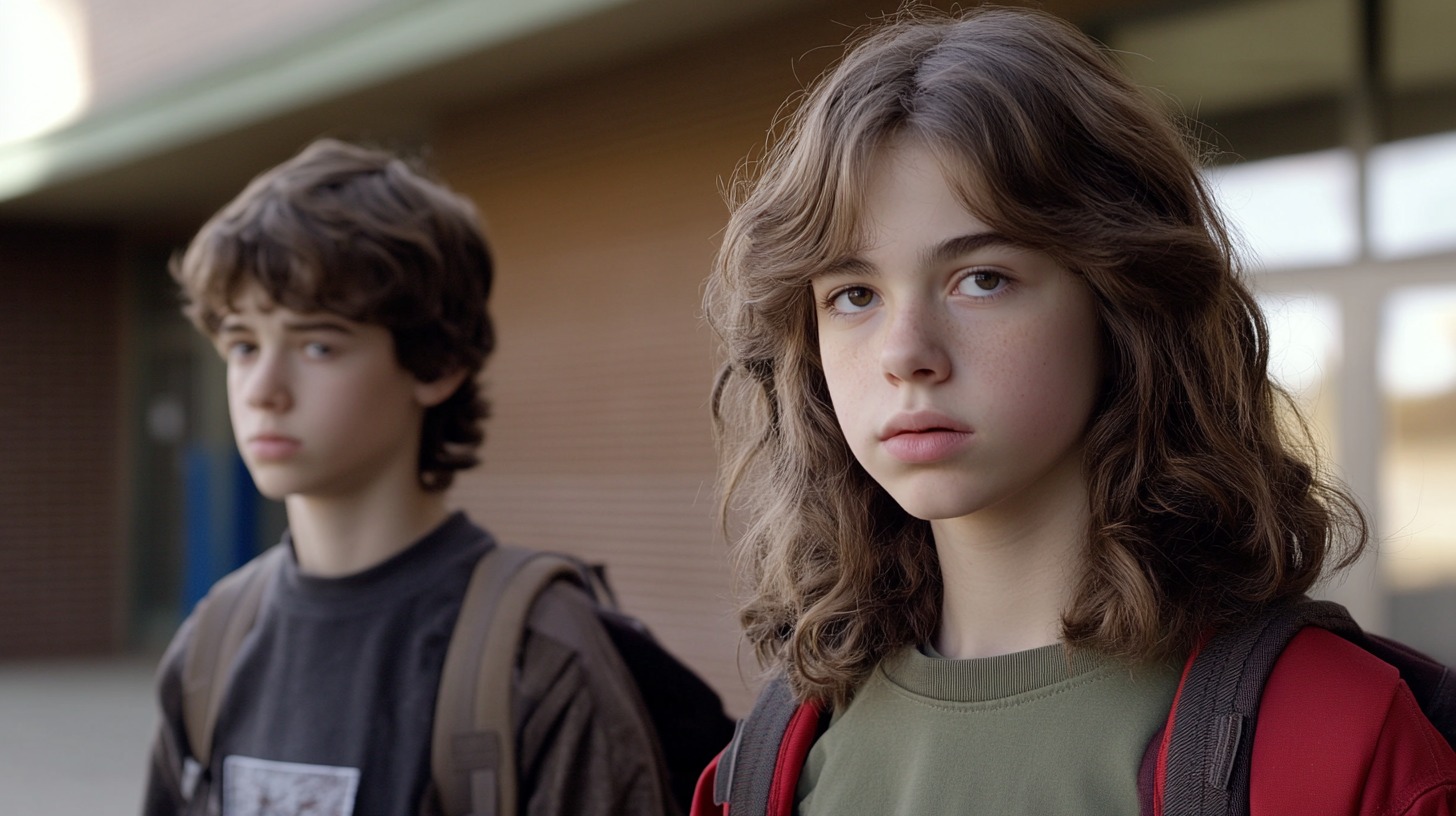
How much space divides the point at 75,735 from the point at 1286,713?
28.6 feet

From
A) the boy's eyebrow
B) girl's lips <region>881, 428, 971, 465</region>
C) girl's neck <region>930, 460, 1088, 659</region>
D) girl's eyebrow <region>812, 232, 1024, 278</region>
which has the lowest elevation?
girl's neck <region>930, 460, 1088, 659</region>

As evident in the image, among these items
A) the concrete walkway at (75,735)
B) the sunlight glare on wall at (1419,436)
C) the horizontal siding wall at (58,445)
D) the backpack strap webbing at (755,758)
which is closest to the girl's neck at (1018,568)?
the backpack strap webbing at (755,758)

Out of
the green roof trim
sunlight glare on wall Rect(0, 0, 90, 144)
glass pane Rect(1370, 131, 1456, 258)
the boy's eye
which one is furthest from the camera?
sunlight glare on wall Rect(0, 0, 90, 144)

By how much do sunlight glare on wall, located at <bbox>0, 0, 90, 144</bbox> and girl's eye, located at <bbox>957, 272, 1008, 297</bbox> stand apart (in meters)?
9.90

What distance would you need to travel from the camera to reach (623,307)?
7227 mm

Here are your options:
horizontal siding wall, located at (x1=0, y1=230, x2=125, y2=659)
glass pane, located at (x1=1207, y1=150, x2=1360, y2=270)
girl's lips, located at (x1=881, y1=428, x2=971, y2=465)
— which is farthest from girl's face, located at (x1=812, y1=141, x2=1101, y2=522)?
horizontal siding wall, located at (x1=0, y1=230, x2=125, y2=659)

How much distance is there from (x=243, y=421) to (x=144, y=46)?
8.08m

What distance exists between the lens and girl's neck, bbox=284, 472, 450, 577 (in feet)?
8.08

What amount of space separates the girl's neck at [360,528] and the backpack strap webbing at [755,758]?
96 centimetres

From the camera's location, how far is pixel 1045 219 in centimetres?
142

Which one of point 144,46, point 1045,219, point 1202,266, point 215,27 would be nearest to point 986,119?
point 1045,219

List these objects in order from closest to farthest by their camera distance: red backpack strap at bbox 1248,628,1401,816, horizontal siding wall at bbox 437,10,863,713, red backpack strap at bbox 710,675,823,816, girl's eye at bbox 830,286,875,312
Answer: red backpack strap at bbox 1248,628,1401,816 → girl's eye at bbox 830,286,875,312 → red backpack strap at bbox 710,675,823,816 → horizontal siding wall at bbox 437,10,863,713

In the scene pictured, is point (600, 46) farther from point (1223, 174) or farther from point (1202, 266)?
point (1202, 266)

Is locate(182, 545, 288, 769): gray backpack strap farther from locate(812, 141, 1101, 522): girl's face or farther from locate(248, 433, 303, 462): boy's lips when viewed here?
locate(812, 141, 1101, 522): girl's face
